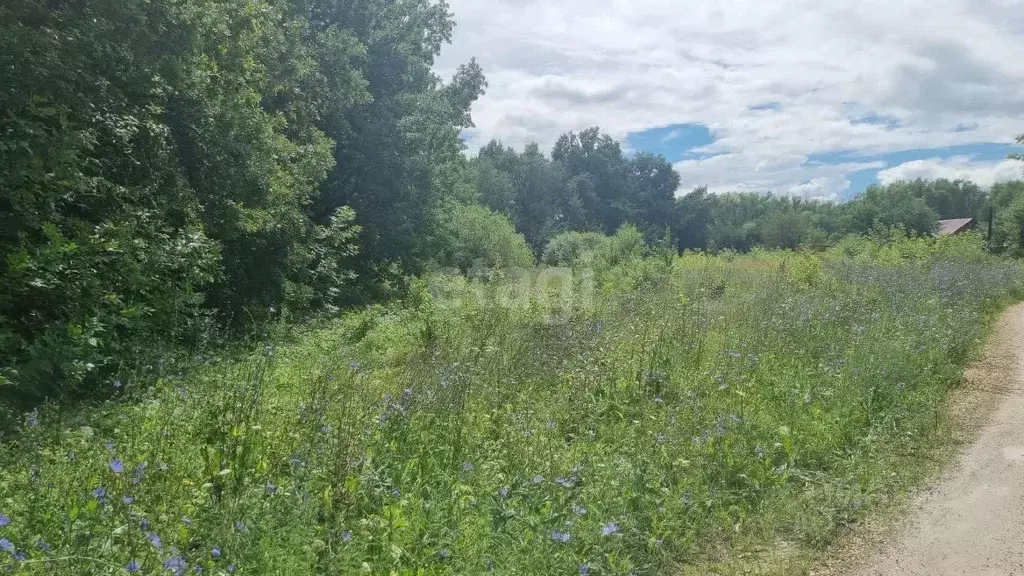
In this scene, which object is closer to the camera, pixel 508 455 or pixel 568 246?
pixel 508 455

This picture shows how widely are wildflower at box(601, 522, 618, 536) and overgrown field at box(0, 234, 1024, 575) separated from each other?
0.06 feet

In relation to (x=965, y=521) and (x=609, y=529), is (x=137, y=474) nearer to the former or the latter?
(x=609, y=529)

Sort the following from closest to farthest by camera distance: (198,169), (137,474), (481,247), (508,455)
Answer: (137,474), (508,455), (198,169), (481,247)

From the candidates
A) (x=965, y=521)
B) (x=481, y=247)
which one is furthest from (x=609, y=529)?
(x=481, y=247)

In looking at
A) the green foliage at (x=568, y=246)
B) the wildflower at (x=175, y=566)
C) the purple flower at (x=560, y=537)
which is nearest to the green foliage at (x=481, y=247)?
the green foliage at (x=568, y=246)

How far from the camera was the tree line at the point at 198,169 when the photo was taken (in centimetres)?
670

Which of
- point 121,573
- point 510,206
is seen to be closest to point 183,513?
point 121,573

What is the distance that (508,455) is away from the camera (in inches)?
183

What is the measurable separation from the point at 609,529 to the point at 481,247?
29.7 meters

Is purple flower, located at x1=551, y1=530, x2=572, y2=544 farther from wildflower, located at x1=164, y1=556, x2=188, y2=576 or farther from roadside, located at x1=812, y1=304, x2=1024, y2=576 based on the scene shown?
wildflower, located at x1=164, y1=556, x2=188, y2=576

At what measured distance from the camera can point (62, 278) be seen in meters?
6.78

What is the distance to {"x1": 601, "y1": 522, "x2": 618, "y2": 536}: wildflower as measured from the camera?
3575 mm

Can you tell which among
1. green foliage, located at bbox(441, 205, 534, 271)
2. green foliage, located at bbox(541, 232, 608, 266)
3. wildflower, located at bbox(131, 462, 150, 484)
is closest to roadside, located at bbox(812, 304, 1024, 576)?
Answer: wildflower, located at bbox(131, 462, 150, 484)

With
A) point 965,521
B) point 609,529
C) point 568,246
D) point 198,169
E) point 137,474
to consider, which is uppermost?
point 198,169
